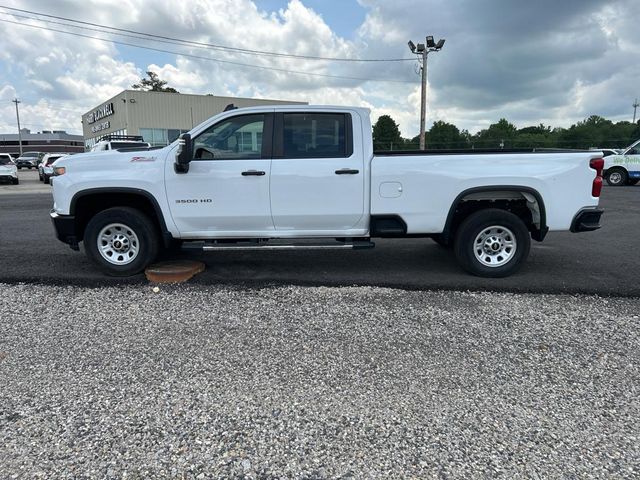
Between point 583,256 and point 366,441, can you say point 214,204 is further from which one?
point 583,256

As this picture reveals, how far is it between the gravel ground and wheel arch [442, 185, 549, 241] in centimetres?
102

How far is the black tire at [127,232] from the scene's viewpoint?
18.4 ft

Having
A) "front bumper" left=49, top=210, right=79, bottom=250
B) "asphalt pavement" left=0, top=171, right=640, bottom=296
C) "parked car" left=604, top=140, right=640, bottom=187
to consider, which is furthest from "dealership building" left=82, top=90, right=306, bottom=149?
"front bumper" left=49, top=210, right=79, bottom=250

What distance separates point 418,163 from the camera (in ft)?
17.6

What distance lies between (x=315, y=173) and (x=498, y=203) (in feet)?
7.82

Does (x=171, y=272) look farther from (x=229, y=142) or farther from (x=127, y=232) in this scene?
(x=229, y=142)

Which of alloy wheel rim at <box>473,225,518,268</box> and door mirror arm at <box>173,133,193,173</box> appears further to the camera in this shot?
alloy wheel rim at <box>473,225,518,268</box>

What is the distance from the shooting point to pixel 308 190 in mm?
5434

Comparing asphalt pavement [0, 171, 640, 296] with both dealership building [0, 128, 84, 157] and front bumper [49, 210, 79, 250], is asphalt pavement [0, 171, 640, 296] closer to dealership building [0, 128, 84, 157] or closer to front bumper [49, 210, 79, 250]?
front bumper [49, 210, 79, 250]

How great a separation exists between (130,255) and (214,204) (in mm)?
1310

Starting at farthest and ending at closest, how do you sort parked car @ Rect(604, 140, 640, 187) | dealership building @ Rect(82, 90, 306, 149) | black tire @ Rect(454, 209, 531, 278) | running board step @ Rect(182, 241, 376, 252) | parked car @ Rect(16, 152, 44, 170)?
parked car @ Rect(16, 152, 44, 170) < dealership building @ Rect(82, 90, 306, 149) < parked car @ Rect(604, 140, 640, 187) < black tire @ Rect(454, 209, 531, 278) < running board step @ Rect(182, 241, 376, 252)

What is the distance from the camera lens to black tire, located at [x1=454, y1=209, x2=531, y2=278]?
218 inches

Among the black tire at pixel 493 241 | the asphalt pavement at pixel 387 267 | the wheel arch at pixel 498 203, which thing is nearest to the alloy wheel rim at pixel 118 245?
the asphalt pavement at pixel 387 267

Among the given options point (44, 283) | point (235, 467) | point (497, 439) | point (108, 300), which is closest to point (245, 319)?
point (108, 300)
